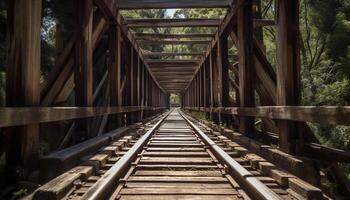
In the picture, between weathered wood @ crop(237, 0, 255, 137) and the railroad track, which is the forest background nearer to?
weathered wood @ crop(237, 0, 255, 137)

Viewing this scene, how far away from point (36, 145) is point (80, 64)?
7.78ft

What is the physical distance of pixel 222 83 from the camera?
11156 millimetres

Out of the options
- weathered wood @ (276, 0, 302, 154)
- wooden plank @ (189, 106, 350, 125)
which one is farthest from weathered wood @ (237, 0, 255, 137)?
weathered wood @ (276, 0, 302, 154)

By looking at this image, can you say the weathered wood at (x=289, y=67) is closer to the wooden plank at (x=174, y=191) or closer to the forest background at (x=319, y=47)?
the wooden plank at (x=174, y=191)

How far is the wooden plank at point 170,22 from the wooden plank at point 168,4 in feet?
5.84

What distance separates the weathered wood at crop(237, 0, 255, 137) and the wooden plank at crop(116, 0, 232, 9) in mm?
2179

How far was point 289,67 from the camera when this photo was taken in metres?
5.07

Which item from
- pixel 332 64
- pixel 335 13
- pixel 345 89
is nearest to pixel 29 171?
pixel 345 89

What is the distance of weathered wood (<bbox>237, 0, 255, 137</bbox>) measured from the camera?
7.57m

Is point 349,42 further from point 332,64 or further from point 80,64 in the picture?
point 80,64

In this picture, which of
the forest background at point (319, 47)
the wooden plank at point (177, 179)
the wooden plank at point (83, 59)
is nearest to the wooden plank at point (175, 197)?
the wooden plank at point (177, 179)

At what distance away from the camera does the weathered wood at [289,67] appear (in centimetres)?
500

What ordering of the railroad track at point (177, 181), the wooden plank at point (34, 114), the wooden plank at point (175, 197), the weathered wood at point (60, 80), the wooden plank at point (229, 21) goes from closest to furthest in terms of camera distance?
the wooden plank at point (34, 114)
the railroad track at point (177, 181)
the wooden plank at point (175, 197)
the weathered wood at point (60, 80)
the wooden plank at point (229, 21)

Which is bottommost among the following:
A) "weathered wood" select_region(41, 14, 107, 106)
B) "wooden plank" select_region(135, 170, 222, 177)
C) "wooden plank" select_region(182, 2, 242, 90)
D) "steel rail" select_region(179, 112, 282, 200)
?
"wooden plank" select_region(135, 170, 222, 177)
